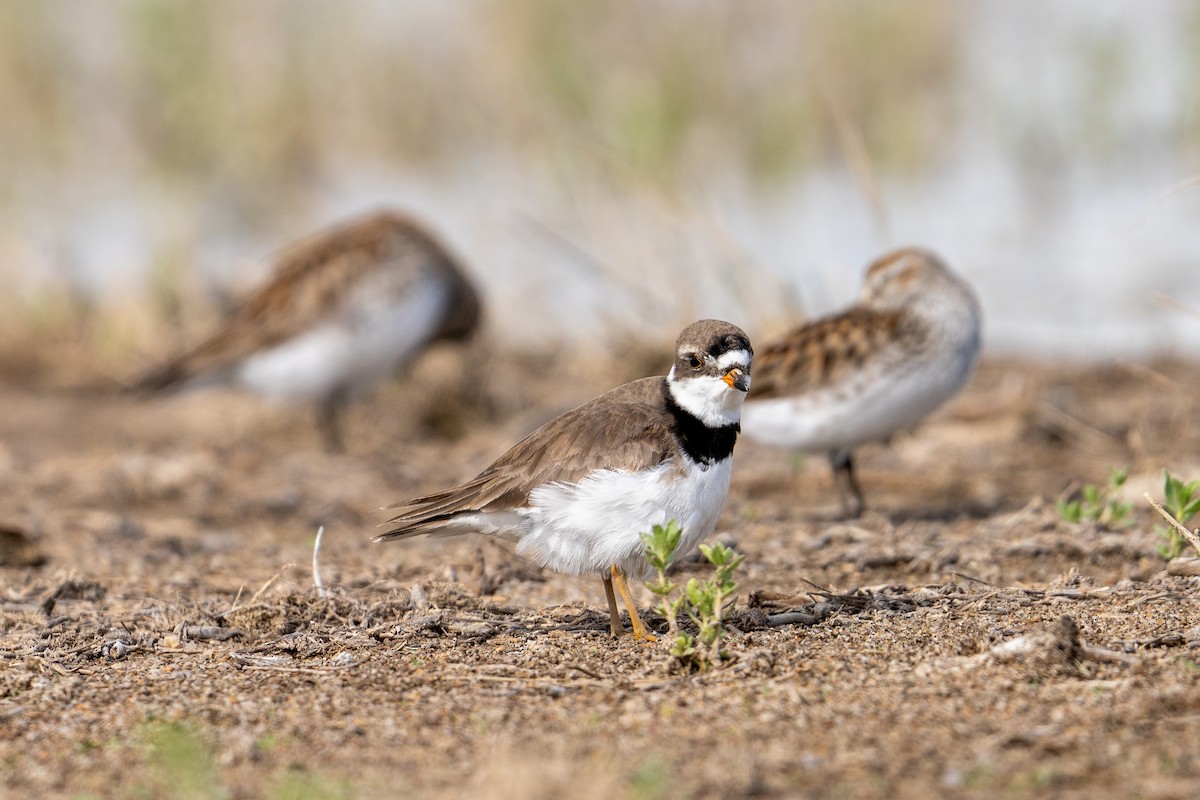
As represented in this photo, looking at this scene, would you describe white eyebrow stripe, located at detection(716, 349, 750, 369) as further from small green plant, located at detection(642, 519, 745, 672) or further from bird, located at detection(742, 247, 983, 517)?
bird, located at detection(742, 247, 983, 517)

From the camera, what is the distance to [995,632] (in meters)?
4.35

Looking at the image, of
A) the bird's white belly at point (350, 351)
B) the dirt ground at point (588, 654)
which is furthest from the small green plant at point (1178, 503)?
the bird's white belly at point (350, 351)

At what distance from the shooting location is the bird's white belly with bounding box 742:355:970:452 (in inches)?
265

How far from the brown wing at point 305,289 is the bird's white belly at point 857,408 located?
3.39 meters

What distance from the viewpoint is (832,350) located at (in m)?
6.92

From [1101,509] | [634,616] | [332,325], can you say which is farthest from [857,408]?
[332,325]

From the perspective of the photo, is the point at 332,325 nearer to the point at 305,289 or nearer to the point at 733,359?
the point at 305,289

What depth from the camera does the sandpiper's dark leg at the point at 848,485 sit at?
23.0 feet

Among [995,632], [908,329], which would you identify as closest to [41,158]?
[908,329]

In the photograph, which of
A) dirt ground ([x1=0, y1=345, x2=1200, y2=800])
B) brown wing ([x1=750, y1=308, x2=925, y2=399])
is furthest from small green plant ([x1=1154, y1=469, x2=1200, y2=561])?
brown wing ([x1=750, y1=308, x2=925, y2=399])

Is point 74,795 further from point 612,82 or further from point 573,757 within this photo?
point 612,82

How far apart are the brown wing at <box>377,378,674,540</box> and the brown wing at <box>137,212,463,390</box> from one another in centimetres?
444

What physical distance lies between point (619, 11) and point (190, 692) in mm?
11942

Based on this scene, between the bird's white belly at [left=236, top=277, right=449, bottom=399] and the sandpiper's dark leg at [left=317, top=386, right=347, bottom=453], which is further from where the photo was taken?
the sandpiper's dark leg at [left=317, top=386, right=347, bottom=453]
